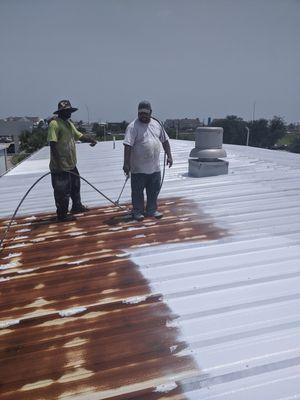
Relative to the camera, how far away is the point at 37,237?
A: 15.0ft

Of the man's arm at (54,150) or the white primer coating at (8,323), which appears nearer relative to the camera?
the white primer coating at (8,323)

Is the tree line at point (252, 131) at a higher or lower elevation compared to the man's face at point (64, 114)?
lower

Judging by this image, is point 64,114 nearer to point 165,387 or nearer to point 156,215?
point 156,215

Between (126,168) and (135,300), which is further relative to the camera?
(126,168)

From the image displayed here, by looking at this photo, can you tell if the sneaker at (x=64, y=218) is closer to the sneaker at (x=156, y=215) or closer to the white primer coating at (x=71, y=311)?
the sneaker at (x=156, y=215)

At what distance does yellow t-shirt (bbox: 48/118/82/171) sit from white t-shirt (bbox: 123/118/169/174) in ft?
2.94

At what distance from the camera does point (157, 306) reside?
9.12ft

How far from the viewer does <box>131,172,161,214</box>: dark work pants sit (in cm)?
500

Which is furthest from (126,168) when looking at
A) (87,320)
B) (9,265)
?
(87,320)

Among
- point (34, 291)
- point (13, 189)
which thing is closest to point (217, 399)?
point (34, 291)

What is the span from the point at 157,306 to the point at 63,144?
3.06 meters

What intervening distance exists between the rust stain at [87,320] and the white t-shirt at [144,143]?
0.87m

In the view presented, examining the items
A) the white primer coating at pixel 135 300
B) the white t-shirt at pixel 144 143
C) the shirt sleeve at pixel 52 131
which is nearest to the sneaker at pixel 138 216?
the white t-shirt at pixel 144 143

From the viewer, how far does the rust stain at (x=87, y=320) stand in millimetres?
2066
